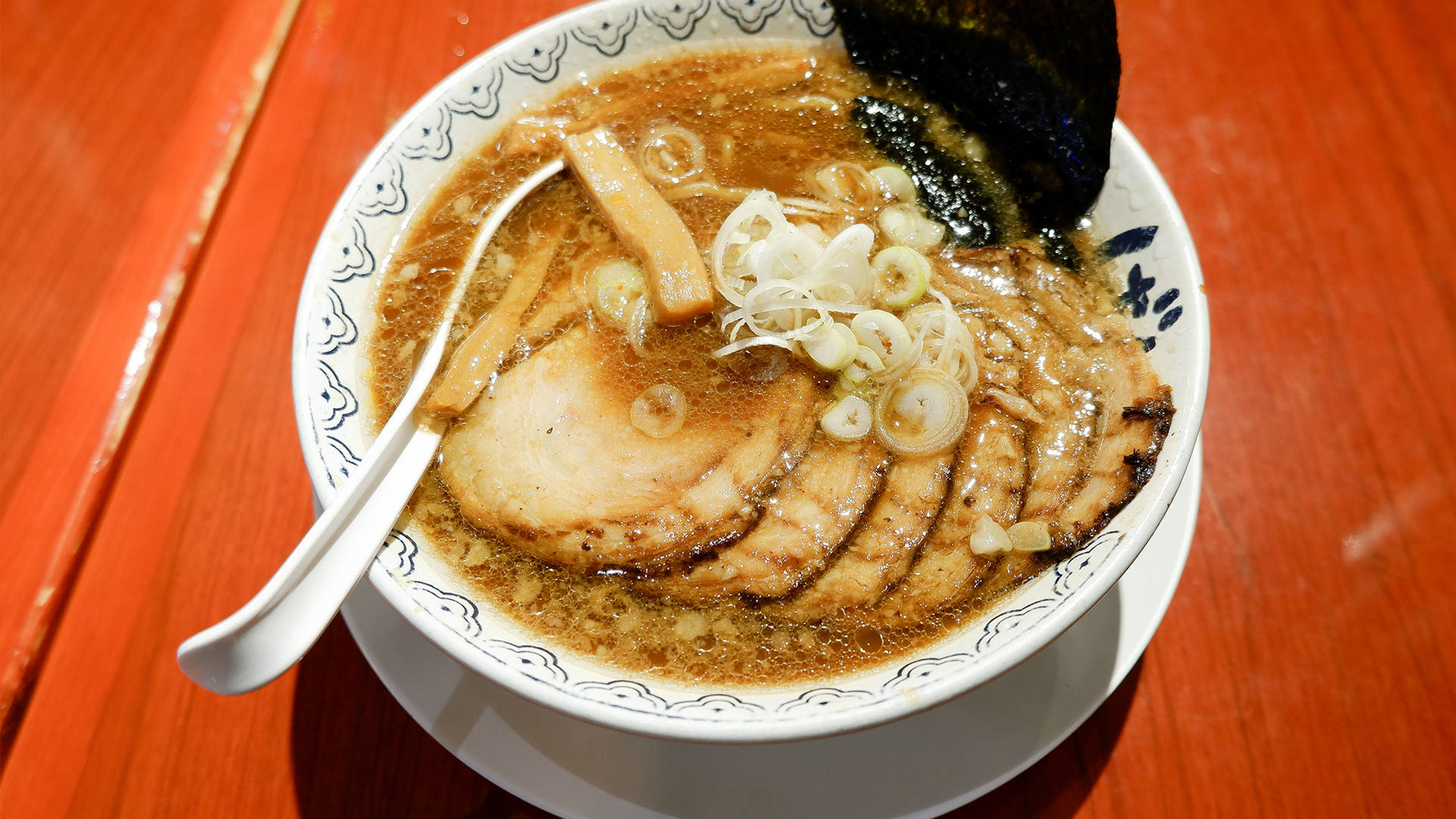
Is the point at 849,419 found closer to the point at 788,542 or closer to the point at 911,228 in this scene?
the point at 788,542

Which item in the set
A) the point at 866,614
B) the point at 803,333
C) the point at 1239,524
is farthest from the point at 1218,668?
the point at 803,333

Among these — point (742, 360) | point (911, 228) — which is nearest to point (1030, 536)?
point (742, 360)

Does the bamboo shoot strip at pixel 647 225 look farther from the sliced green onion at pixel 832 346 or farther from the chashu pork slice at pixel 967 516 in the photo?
the chashu pork slice at pixel 967 516

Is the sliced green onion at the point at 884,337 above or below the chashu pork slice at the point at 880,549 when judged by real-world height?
above

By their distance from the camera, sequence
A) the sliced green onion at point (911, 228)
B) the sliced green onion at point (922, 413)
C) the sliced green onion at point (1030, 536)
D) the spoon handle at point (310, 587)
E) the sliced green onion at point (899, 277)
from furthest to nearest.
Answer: the sliced green onion at point (911, 228) < the sliced green onion at point (899, 277) < the sliced green onion at point (922, 413) < the sliced green onion at point (1030, 536) < the spoon handle at point (310, 587)

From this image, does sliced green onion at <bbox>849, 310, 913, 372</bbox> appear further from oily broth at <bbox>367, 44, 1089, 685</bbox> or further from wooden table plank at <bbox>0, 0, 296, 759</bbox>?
wooden table plank at <bbox>0, 0, 296, 759</bbox>

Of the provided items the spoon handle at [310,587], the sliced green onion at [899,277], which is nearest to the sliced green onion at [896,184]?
the sliced green onion at [899,277]

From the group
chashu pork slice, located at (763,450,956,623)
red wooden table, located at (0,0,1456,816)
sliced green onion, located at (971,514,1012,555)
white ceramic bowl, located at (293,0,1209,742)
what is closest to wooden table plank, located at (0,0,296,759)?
red wooden table, located at (0,0,1456,816)
